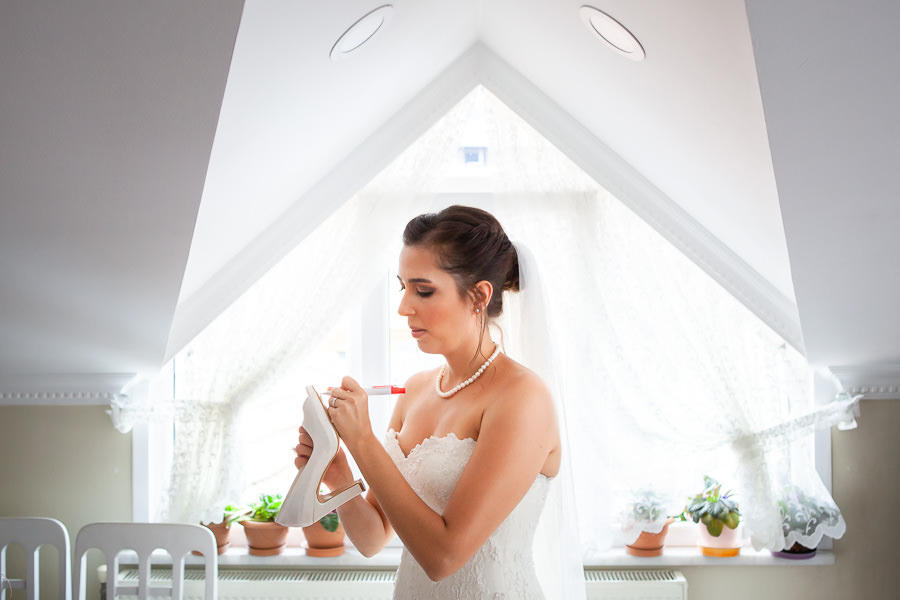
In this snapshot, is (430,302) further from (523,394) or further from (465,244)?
(523,394)

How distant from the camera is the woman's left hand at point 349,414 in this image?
1.38m

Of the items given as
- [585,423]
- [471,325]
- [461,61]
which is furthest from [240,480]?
[461,61]

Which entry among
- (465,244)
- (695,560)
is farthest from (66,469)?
(695,560)

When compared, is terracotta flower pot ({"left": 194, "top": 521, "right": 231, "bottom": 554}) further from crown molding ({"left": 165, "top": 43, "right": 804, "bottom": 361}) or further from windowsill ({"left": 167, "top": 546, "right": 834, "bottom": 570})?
crown molding ({"left": 165, "top": 43, "right": 804, "bottom": 361})

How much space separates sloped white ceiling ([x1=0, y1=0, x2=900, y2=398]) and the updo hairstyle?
53cm

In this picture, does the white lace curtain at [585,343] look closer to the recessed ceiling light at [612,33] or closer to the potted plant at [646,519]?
the potted plant at [646,519]

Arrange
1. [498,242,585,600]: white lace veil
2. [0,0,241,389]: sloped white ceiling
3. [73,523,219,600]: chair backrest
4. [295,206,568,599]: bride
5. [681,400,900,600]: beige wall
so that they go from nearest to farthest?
1. [295,206,568,599]: bride
2. [0,0,241,389]: sloped white ceiling
3. [498,242,585,600]: white lace veil
4. [73,523,219,600]: chair backrest
5. [681,400,900,600]: beige wall

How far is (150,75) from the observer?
156cm

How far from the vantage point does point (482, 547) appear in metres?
1.53

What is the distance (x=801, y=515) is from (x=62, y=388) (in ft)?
8.68

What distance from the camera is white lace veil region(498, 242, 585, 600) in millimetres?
1727

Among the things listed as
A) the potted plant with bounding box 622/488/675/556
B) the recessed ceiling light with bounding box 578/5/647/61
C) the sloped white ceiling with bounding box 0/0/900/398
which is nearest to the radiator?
the potted plant with bounding box 622/488/675/556

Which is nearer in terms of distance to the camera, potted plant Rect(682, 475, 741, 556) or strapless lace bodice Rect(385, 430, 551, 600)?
strapless lace bodice Rect(385, 430, 551, 600)

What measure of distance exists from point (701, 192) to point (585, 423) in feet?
2.92
